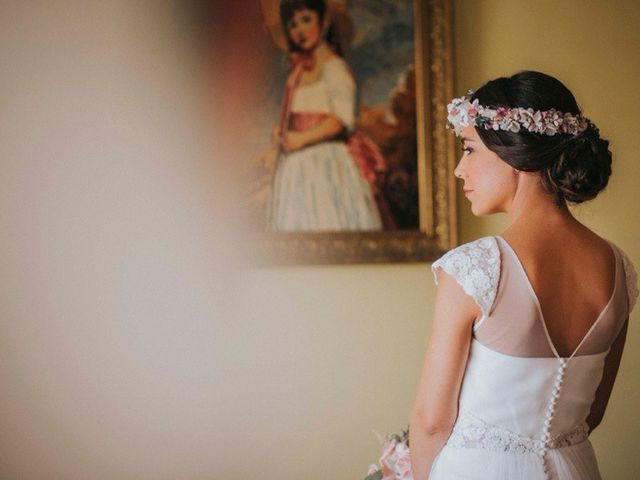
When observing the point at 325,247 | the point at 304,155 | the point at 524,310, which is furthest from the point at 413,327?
the point at 524,310

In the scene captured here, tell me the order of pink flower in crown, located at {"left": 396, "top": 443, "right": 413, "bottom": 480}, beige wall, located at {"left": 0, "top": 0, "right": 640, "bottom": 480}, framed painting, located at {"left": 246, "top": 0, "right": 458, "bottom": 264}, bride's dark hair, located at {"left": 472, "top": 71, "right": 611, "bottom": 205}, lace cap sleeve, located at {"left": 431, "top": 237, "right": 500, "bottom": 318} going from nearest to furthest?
lace cap sleeve, located at {"left": 431, "top": 237, "right": 500, "bottom": 318}
bride's dark hair, located at {"left": 472, "top": 71, "right": 611, "bottom": 205}
pink flower in crown, located at {"left": 396, "top": 443, "right": 413, "bottom": 480}
beige wall, located at {"left": 0, "top": 0, "right": 640, "bottom": 480}
framed painting, located at {"left": 246, "top": 0, "right": 458, "bottom": 264}

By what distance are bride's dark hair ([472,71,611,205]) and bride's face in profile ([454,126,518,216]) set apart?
0.10 ft

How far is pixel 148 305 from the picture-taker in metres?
2.37

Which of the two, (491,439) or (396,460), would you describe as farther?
(396,460)

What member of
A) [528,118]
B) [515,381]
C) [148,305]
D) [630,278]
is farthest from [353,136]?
[515,381]

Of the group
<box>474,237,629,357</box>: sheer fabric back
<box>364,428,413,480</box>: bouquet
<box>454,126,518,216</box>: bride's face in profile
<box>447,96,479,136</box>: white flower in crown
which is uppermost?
<box>447,96,479,136</box>: white flower in crown

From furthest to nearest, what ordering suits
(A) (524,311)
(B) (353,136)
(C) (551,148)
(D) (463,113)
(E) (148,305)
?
(B) (353,136), (E) (148,305), (D) (463,113), (C) (551,148), (A) (524,311)

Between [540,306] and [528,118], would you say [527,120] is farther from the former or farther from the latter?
[540,306]

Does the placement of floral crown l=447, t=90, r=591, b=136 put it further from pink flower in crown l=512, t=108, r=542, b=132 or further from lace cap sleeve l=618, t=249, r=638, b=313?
lace cap sleeve l=618, t=249, r=638, b=313

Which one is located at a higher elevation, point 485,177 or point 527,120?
point 527,120

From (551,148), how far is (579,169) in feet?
0.25

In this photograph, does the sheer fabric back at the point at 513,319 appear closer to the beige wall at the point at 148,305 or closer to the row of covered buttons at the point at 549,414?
the row of covered buttons at the point at 549,414

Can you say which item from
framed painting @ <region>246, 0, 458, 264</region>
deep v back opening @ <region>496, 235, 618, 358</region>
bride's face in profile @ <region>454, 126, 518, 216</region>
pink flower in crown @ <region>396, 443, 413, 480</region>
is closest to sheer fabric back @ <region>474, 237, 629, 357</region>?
deep v back opening @ <region>496, 235, 618, 358</region>

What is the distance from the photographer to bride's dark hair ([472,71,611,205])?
1.48 m
